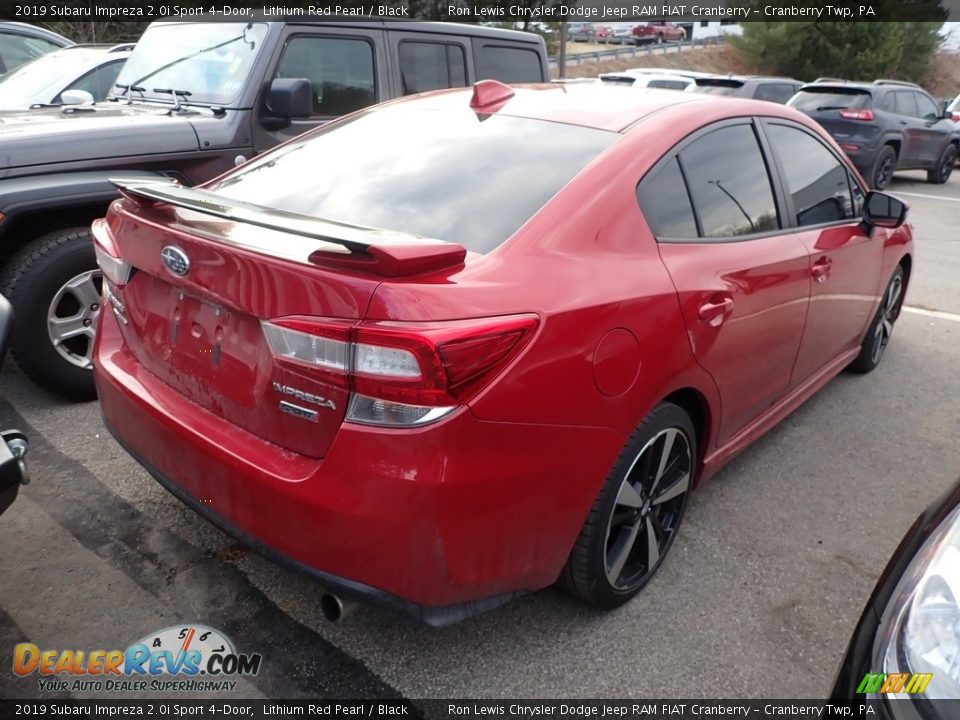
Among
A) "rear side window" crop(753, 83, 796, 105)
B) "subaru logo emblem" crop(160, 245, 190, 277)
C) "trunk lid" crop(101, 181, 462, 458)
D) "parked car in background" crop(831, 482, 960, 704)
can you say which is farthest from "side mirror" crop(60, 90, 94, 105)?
"rear side window" crop(753, 83, 796, 105)

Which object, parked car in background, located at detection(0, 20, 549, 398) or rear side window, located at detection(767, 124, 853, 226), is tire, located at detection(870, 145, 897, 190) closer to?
parked car in background, located at detection(0, 20, 549, 398)

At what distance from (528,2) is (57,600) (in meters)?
30.7

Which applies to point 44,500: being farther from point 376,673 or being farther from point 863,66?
point 863,66

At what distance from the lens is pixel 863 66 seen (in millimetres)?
35844

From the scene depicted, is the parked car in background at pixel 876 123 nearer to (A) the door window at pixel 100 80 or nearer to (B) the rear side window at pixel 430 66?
(B) the rear side window at pixel 430 66

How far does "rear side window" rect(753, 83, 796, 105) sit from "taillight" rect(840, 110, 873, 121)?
1749mm

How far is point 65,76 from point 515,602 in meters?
6.09

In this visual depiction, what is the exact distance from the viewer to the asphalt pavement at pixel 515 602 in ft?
7.69

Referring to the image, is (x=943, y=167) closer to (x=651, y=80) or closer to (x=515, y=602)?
(x=651, y=80)

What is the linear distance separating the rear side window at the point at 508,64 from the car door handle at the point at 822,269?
322cm

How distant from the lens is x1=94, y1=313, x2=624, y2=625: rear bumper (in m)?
1.87

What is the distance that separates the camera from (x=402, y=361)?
182 centimetres

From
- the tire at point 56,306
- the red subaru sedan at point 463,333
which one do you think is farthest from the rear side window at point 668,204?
the tire at point 56,306

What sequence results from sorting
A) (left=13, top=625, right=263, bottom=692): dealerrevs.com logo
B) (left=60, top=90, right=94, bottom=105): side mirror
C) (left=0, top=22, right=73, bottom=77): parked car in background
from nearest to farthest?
1. (left=13, top=625, right=263, bottom=692): dealerrevs.com logo
2. (left=60, top=90, right=94, bottom=105): side mirror
3. (left=0, top=22, right=73, bottom=77): parked car in background
